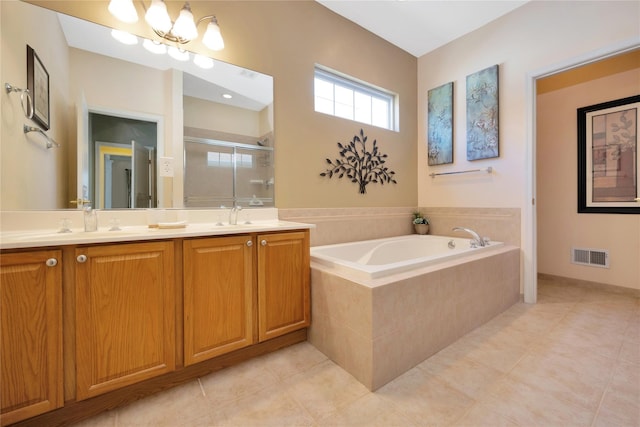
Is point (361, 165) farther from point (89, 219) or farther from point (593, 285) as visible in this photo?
point (593, 285)

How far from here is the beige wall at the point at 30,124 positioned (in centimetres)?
124

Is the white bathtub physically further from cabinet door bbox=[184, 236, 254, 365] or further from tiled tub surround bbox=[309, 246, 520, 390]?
cabinet door bbox=[184, 236, 254, 365]

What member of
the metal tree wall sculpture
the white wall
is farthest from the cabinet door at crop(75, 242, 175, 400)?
the white wall

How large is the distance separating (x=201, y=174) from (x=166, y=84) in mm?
620

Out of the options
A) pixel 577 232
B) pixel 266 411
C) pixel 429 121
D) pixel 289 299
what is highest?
pixel 429 121

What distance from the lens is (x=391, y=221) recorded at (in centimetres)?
305

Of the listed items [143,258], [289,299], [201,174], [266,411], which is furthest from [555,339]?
[201,174]

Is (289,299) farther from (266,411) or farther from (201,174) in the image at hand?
(201,174)

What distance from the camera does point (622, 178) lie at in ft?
8.61

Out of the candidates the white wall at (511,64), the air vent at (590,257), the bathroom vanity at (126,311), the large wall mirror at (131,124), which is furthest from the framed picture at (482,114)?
the bathroom vanity at (126,311)

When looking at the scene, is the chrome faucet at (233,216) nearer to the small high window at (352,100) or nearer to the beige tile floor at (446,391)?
the beige tile floor at (446,391)

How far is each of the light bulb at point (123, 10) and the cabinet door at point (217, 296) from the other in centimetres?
139

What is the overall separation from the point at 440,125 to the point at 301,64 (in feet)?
5.77

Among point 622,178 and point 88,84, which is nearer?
point 88,84
